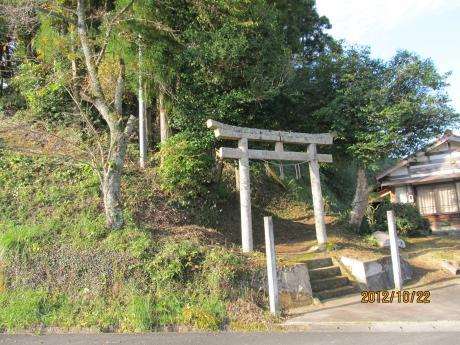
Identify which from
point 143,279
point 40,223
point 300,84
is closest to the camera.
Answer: point 143,279

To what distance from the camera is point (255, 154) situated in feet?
33.9

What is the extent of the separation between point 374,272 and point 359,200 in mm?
5020

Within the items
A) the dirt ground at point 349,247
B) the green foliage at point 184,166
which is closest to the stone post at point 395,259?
the dirt ground at point 349,247

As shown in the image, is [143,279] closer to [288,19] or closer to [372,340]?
[372,340]

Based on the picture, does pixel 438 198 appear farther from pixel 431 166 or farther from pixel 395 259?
pixel 395 259

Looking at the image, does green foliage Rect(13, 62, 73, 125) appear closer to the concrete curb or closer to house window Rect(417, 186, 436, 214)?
the concrete curb

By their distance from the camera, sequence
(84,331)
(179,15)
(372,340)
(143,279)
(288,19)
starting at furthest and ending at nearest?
(288,19) → (179,15) → (143,279) → (84,331) → (372,340)

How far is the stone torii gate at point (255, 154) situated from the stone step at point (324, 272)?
1435 mm

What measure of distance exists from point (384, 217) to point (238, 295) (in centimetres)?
1095

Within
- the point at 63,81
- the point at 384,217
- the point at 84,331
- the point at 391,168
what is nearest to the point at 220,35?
the point at 63,81

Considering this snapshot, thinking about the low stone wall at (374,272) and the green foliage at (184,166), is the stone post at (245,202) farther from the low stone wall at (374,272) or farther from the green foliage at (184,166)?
the low stone wall at (374,272)

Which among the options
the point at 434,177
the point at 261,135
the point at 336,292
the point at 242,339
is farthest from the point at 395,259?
the point at 434,177

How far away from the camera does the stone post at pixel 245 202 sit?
9272 millimetres

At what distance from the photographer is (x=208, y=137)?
1098cm
